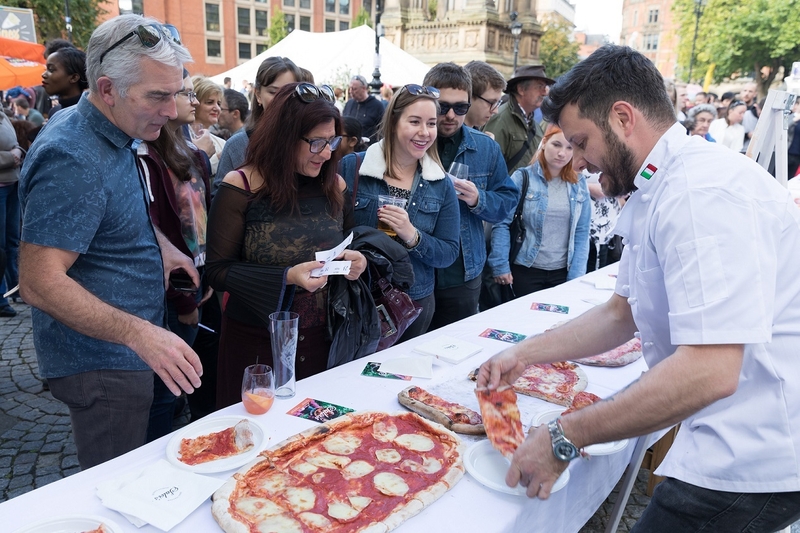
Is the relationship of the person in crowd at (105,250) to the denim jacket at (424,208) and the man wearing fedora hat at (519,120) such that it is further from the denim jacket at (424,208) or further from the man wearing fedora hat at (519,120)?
the man wearing fedora hat at (519,120)

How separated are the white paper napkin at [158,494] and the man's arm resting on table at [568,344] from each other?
1014mm

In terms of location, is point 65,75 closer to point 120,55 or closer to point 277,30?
point 120,55

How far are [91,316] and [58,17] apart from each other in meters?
25.9

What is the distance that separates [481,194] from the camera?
12.1ft

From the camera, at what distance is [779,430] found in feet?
4.71

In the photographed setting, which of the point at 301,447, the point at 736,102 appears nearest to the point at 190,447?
the point at 301,447

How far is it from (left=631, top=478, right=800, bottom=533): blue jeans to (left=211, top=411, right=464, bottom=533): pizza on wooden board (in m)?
0.61

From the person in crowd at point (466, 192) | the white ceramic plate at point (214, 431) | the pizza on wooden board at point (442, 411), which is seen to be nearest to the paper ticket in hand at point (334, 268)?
the pizza on wooden board at point (442, 411)

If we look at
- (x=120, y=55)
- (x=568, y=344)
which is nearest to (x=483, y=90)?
(x=568, y=344)

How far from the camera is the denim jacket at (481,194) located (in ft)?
12.2

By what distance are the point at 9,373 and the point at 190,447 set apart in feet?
12.3

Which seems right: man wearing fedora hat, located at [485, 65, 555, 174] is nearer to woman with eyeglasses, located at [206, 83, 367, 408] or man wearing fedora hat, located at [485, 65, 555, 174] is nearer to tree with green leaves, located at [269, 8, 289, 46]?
woman with eyeglasses, located at [206, 83, 367, 408]

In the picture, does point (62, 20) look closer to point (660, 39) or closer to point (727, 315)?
point (727, 315)

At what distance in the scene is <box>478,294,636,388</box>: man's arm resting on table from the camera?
79.1 inches
